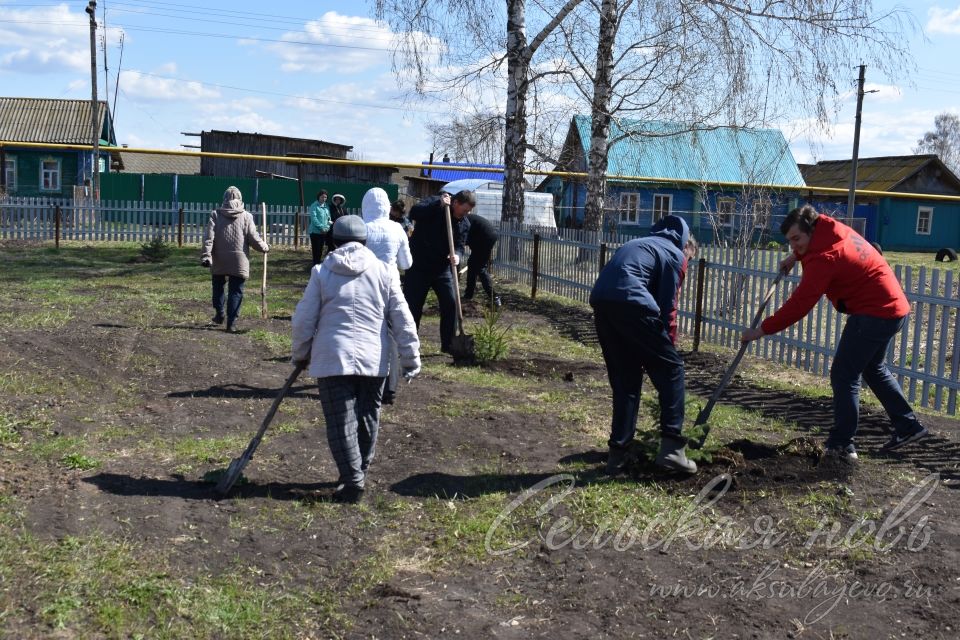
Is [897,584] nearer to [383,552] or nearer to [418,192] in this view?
[383,552]

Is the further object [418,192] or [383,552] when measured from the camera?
[418,192]

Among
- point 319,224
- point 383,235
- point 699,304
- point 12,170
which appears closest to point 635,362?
point 383,235

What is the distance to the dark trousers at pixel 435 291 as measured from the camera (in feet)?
28.1

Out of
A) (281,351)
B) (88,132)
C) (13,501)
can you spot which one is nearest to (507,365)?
(281,351)

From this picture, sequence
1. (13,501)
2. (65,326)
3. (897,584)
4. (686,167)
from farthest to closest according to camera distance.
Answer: (686,167)
(65,326)
(13,501)
(897,584)

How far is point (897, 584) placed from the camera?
4.23m

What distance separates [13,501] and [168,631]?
62.0 inches

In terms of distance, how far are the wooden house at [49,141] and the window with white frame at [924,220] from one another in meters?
32.1

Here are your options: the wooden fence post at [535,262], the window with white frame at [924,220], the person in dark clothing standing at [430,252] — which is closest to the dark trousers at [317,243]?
the wooden fence post at [535,262]

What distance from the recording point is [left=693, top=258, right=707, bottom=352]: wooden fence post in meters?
11.0

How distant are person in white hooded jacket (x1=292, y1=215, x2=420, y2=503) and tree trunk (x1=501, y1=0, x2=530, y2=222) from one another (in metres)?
12.6

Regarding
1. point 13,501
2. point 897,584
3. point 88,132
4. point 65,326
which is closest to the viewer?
point 897,584

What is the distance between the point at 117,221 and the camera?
79.7 ft

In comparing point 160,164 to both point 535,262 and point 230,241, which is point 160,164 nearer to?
point 535,262
